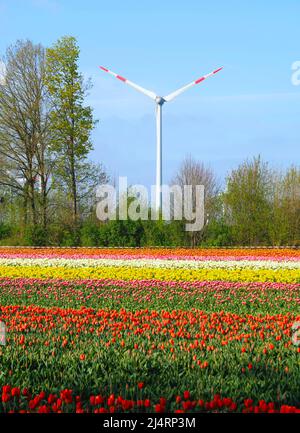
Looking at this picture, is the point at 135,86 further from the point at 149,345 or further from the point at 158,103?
the point at 149,345

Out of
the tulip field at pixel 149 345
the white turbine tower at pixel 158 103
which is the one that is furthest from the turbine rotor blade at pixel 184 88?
the tulip field at pixel 149 345

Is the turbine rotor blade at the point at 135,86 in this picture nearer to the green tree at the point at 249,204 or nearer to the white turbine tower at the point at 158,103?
the white turbine tower at the point at 158,103

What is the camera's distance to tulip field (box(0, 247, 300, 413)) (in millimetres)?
5363

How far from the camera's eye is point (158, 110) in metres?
28.7

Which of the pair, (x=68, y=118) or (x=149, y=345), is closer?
(x=149, y=345)

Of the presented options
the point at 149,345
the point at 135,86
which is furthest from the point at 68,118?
the point at 149,345

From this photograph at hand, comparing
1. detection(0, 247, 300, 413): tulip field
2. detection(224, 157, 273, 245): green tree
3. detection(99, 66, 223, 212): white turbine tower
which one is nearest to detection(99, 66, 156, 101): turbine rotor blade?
detection(99, 66, 223, 212): white turbine tower

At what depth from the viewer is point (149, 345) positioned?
24.2 feet

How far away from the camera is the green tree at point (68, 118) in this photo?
34.0 metres

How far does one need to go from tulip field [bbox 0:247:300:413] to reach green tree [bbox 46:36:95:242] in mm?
19419

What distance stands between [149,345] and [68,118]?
28.4 m

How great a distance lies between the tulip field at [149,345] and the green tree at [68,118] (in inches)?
765
